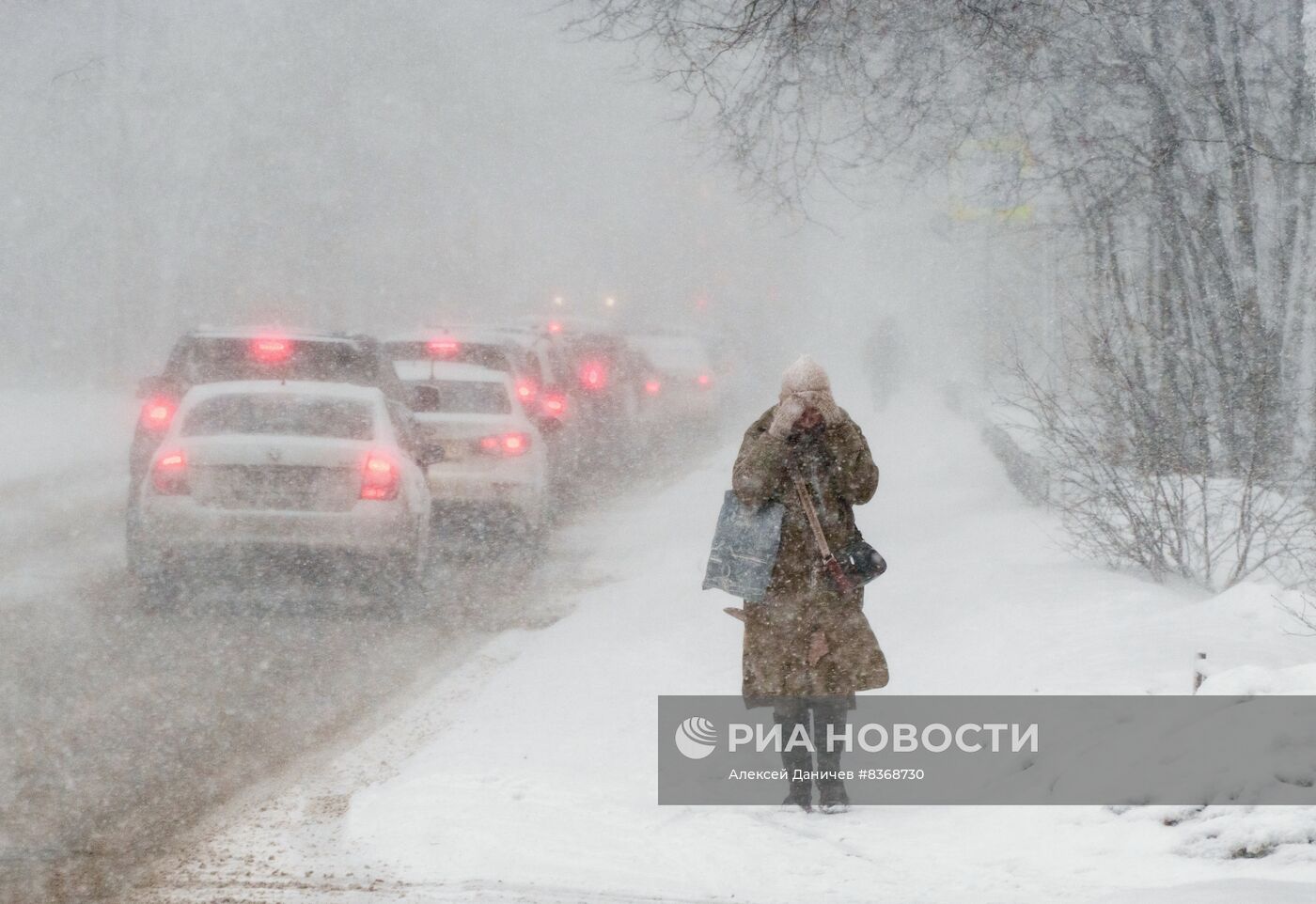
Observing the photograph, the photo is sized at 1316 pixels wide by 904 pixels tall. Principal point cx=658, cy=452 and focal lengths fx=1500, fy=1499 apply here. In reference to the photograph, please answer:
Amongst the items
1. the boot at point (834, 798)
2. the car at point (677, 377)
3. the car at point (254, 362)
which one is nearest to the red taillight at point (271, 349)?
the car at point (254, 362)

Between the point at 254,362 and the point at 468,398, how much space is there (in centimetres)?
189

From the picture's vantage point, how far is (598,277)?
58.2 m

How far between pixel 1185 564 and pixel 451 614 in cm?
459

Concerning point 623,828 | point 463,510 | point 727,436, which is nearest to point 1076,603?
point 623,828

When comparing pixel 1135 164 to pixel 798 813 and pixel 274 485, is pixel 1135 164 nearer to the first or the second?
pixel 274 485

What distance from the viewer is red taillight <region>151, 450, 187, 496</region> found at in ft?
30.2

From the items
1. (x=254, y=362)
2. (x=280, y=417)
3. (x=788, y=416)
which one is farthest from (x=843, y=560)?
(x=254, y=362)

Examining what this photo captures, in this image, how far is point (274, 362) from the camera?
1172cm

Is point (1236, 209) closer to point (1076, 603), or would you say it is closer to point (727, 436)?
point (1076, 603)

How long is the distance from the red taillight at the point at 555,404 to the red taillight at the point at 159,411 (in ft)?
17.0

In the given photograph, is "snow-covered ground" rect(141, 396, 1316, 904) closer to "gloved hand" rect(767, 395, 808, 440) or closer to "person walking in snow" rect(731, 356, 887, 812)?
"person walking in snow" rect(731, 356, 887, 812)

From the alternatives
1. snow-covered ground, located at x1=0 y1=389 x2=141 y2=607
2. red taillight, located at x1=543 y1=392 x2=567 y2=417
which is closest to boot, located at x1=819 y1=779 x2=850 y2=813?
snow-covered ground, located at x1=0 y1=389 x2=141 y2=607

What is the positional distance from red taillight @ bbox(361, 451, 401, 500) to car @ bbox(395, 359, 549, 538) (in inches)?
103

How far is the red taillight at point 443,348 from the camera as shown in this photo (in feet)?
46.1
